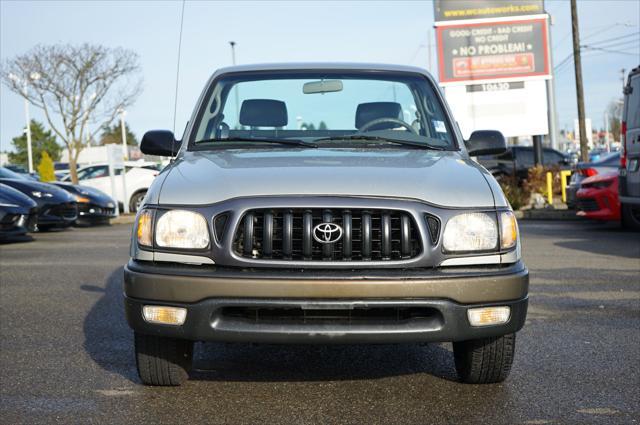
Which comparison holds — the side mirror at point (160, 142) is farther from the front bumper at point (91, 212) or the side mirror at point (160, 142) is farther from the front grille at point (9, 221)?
the front bumper at point (91, 212)

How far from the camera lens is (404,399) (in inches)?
172

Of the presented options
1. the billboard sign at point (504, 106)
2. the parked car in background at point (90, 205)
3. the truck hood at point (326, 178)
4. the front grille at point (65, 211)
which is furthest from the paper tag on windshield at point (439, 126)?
the billboard sign at point (504, 106)

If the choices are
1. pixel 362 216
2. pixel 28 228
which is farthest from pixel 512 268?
pixel 28 228

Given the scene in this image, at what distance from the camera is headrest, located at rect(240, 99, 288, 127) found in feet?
18.0

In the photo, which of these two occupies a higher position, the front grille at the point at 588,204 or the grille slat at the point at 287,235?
the grille slat at the point at 287,235

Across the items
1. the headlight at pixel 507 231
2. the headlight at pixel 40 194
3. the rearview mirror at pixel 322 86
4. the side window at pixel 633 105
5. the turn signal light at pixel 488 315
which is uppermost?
the side window at pixel 633 105

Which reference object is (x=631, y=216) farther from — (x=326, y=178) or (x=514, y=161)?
(x=514, y=161)

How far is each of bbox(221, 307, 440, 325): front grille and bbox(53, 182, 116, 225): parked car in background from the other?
14539mm

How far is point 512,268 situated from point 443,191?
1.53ft

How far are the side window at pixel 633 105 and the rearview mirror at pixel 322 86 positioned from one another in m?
7.96

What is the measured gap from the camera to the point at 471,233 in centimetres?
403

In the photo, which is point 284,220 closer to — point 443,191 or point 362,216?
point 362,216

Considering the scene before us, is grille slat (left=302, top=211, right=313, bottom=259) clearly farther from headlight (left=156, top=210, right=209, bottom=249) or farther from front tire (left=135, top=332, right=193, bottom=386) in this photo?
front tire (left=135, top=332, right=193, bottom=386)

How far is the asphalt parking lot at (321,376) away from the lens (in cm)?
412
